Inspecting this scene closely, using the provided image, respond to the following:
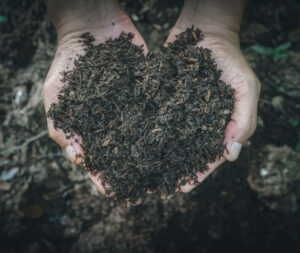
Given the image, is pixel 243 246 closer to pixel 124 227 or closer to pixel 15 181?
pixel 124 227

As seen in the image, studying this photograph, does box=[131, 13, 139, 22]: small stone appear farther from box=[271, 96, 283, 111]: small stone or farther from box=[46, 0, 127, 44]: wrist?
box=[271, 96, 283, 111]: small stone

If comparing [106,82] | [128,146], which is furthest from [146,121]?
[106,82]

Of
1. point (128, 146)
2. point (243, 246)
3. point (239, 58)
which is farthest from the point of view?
point (243, 246)

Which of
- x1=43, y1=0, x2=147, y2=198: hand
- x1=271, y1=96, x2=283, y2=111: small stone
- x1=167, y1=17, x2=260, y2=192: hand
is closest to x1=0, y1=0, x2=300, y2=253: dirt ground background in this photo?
x1=271, y1=96, x2=283, y2=111: small stone

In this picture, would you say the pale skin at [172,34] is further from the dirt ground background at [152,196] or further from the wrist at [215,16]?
the dirt ground background at [152,196]

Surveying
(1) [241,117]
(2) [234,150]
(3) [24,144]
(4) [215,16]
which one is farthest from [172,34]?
(3) [24,144]

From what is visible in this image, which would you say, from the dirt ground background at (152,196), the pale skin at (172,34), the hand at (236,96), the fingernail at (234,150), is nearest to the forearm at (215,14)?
the pale skin at (172,34)

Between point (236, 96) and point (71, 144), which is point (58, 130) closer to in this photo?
point (71, 144)
